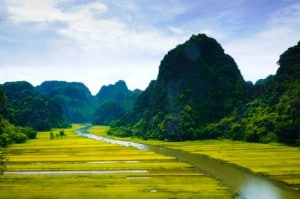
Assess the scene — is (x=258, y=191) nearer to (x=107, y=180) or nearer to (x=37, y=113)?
(x=107, y=180)

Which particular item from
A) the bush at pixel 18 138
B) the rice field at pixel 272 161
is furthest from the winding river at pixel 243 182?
the bush at pixel 18 138

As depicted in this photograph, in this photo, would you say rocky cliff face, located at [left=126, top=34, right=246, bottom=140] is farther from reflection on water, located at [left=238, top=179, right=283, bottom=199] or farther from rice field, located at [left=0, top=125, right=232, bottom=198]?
reflection on water, located at [left=238, top=179, right=283, bottom=199]

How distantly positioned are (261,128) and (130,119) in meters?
72.7

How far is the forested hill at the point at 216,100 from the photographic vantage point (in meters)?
79.4

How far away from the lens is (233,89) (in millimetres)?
112750

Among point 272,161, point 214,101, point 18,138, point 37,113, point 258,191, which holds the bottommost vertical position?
point 258,191

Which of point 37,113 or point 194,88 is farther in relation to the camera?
point 37,113

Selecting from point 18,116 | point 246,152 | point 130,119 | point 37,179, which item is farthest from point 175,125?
point 18,116

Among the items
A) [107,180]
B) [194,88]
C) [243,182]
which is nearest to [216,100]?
[194,88]

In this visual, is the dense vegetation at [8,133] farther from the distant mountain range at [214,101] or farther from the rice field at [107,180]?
the rice field at [107,180]

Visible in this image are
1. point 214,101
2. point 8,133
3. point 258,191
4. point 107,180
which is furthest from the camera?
point 214,101

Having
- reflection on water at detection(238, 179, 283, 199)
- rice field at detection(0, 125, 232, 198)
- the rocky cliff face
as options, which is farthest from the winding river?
the rocky cliff face

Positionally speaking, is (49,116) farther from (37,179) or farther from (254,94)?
(37,179)

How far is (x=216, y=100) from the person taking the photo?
4318 inches
